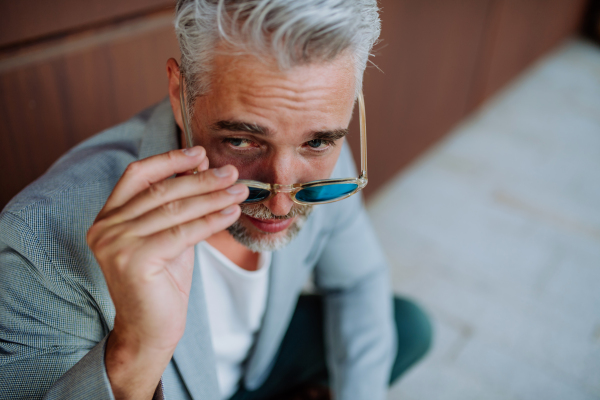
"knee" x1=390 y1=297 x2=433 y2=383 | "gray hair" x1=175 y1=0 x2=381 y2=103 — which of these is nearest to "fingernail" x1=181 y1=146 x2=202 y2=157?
"gray hair" x1=175 y1=0 x2=381 y2=103

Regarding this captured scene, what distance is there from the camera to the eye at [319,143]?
99cm

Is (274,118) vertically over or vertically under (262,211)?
over

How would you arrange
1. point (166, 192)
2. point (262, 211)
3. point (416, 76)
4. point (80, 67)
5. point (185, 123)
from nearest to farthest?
point (166, 192)
point (185, 123)
point (262, 211)
point (80, 67)
point (416, 76)

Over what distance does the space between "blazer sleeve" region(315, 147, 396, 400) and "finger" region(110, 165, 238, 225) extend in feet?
2.70

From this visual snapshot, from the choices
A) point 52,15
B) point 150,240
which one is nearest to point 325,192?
point 150,240

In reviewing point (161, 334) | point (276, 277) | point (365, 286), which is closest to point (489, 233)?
point (365, 286)

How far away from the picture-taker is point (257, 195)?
0.92 meters

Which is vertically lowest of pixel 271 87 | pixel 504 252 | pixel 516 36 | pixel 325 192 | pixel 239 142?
pixel 504 252

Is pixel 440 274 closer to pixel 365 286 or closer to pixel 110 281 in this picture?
pixel 365 286

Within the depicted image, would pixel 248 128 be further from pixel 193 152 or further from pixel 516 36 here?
pixel 516 36

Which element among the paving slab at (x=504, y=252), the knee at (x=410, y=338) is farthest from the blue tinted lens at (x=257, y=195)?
the paving slab at (x=504, y=252)

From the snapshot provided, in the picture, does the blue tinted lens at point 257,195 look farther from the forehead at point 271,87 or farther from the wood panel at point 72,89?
the wood panel at point 72,89

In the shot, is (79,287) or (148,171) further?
(79,287)

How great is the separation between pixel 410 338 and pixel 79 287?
118 centimetres
